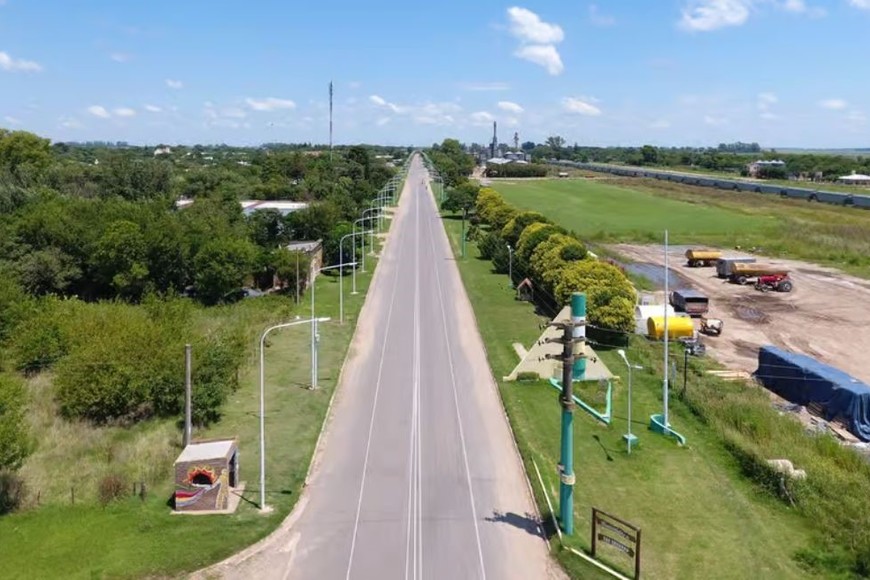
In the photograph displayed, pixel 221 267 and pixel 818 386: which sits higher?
pixel 221 267

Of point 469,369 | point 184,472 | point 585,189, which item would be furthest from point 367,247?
→ point 585,189

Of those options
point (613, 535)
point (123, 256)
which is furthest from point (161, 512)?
point (123, 256)

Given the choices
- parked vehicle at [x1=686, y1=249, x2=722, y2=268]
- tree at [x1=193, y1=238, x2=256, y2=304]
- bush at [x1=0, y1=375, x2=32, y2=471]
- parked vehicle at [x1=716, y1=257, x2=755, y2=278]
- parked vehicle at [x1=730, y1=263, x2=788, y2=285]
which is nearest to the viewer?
bush at [x1=0, y1=375, x2=32, y2=471]

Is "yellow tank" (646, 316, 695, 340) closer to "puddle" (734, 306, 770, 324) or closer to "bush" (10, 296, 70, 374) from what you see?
"puddle" (734, 306, 770, 324)

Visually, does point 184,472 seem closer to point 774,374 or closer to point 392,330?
point 392,330

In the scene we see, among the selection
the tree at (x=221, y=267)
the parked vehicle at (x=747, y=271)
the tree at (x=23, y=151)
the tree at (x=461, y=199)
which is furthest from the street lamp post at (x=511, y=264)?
the tree at (x=23, y=151)

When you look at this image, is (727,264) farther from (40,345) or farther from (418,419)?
(40,345)

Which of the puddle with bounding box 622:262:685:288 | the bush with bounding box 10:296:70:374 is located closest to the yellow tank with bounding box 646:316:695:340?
the puddle with bounding box 622:262:685:288
